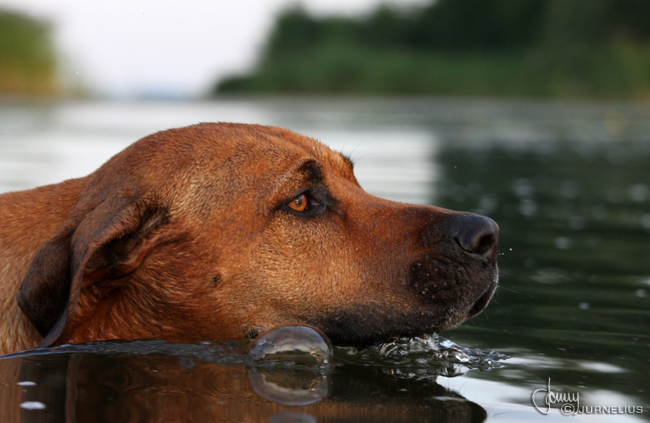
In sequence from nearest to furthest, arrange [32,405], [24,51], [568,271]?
[32,405] < [568,271] < [24,51]

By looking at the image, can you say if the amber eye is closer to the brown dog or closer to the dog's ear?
the brown dog

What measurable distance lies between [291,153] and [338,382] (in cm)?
108

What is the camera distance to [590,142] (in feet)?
52.6

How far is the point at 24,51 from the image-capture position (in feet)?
87.5

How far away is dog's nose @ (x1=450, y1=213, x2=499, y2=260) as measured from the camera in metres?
3.64

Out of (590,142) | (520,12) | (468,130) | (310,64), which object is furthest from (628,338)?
(520,12)

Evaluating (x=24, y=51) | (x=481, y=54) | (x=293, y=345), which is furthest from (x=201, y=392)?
(x=481, y=54)

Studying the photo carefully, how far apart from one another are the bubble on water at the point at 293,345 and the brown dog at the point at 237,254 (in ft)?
0.22

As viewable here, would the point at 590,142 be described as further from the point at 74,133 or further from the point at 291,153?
the point at 291,153

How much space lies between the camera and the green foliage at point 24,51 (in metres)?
26.6

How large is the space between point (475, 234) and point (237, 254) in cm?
104

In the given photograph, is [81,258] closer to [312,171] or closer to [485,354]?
[312,171]

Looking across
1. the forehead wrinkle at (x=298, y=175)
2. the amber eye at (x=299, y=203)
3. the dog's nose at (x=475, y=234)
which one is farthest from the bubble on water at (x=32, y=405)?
the dog's nose at (x=475, y=234)

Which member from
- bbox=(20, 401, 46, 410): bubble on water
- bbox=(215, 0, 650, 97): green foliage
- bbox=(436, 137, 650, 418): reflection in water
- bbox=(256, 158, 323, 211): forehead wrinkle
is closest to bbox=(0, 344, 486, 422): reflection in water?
bbox=(20, 401, 46, 410): bubble on water
